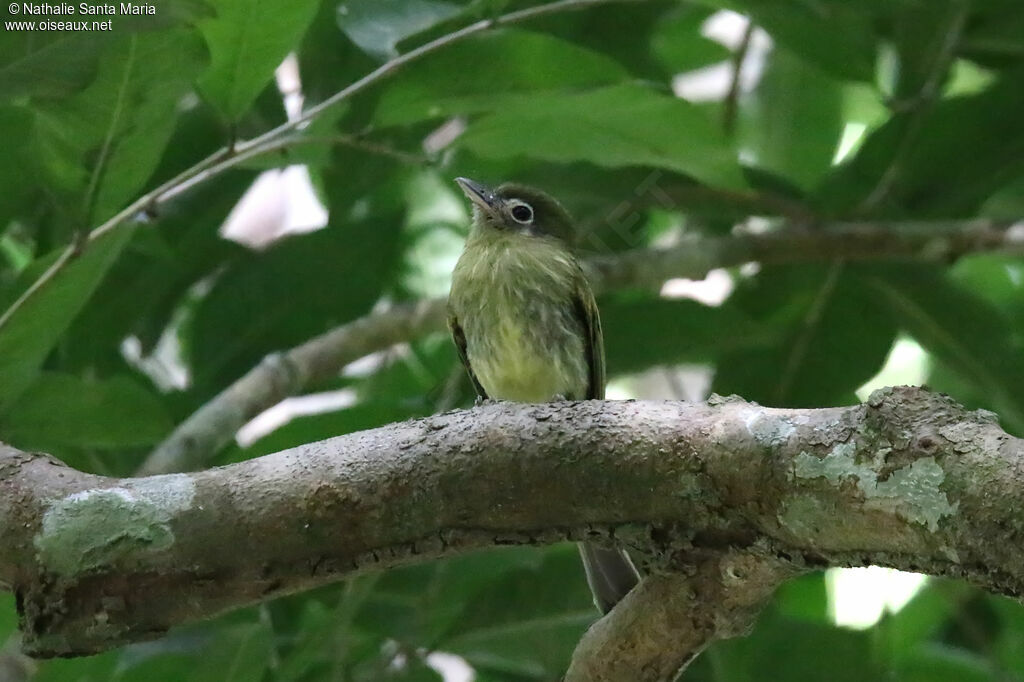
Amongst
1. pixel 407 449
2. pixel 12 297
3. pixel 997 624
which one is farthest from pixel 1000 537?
pixel 997 624

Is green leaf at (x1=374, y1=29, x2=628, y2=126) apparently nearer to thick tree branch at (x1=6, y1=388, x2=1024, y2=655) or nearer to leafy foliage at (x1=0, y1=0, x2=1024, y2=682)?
leafy foliage at (x1=0, y1=0, x2=1024, y2=682)

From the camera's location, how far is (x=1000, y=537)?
1107mm

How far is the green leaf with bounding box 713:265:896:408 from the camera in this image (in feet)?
9.20

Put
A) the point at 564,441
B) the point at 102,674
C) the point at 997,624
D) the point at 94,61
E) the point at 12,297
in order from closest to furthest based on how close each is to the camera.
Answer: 1. the point at 564,441
2. the point at 94,61
3. the point at 12,297
4. the point at 102,674
5. the point at 997,624

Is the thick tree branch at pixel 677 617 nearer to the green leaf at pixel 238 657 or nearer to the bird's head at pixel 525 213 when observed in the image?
the green leaf at pixel 238 657

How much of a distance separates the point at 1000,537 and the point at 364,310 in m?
1.83

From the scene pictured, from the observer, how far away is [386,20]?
215 centimetres

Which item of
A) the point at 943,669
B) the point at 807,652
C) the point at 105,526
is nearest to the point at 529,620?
the point at 807,652

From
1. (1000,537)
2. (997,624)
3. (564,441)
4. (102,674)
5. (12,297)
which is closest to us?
(1000,537)

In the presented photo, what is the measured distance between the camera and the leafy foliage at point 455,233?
6.18 ft

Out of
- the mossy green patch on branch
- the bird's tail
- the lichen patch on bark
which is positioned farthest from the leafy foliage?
the lichen patch on bark

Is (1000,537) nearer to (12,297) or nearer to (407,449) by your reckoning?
(407,449)

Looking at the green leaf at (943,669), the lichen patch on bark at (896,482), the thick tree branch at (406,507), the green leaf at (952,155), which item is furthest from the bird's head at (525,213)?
the lichen patch on bark at (896,482)

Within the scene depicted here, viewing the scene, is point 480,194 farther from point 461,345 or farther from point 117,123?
point 117,123
